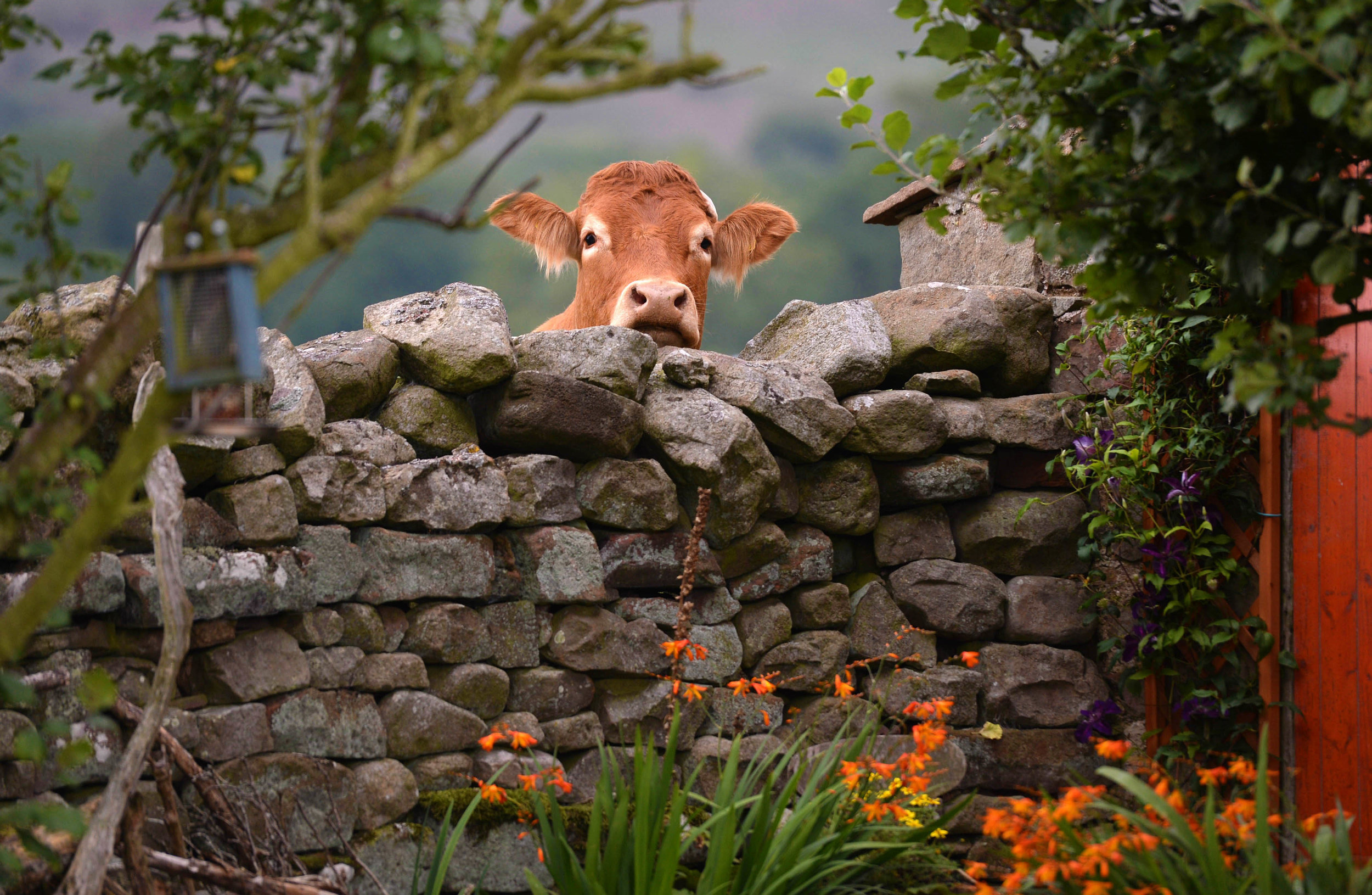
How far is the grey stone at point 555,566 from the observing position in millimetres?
3008

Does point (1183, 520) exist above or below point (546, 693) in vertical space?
above

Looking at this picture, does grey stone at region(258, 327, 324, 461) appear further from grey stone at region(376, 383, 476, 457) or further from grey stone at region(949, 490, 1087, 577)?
grey stone at region(949, 490, 1087, 577)

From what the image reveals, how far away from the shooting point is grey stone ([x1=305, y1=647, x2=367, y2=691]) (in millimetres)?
2672

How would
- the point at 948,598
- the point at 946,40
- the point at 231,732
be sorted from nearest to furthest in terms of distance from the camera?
the point at 946,40, the point at 231,732, the point at 948,598

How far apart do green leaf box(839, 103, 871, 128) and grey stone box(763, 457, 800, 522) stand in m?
1.35

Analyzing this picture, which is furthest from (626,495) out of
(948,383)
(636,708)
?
(948,383)

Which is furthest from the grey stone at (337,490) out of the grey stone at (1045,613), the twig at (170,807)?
the grey stone at (1045,613)

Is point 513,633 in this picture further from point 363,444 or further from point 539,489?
point 363,444

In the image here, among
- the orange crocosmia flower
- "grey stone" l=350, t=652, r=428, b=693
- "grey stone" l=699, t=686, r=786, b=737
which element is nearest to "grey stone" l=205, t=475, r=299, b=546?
"grey stone" l=350, t=652, r=428, b=693

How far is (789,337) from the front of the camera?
13.0 ft

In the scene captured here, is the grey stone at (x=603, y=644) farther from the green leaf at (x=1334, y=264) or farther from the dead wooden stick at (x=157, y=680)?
the green leaf at (x=1334, y=264)

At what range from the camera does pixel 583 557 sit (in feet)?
10.0

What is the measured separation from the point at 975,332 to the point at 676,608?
154 cm

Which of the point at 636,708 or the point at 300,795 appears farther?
the point at 636,708
